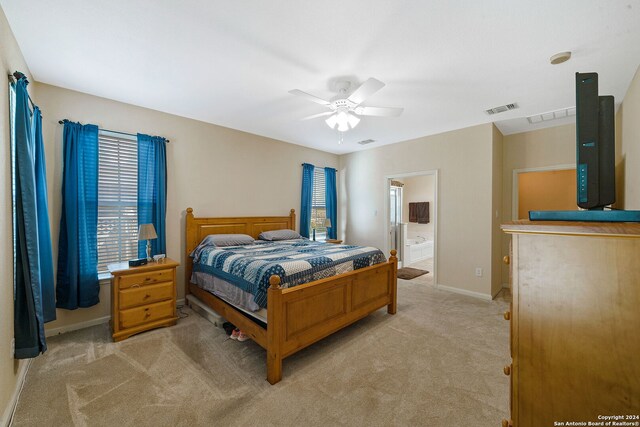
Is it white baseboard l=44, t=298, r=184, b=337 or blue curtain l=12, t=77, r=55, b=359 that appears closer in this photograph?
blue curtain l=12, t=77, r=55, b=359

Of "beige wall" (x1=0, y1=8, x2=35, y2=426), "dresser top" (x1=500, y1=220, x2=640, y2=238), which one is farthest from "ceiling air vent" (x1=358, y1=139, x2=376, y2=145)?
"beige wall" (x1=0, y1=8, x2=35, y2=426)

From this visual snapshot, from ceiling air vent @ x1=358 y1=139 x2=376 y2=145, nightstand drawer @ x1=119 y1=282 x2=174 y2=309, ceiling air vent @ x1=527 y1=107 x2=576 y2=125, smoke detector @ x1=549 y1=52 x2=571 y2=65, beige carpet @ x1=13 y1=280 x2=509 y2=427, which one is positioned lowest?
beige carpet @ x1=13 y1=280 x2=509 y2=427

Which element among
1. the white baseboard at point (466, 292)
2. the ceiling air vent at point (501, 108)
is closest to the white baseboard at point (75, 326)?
the white baseboard at point (466, 292)

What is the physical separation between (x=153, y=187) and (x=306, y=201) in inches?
103

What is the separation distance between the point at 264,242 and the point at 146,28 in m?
2.82

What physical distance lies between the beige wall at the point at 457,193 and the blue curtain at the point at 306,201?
137 centimetres

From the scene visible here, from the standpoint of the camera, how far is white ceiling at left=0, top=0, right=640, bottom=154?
67.3 inches

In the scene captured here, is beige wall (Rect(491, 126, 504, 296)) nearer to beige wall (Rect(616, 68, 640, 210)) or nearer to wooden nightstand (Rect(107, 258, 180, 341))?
beige wall (Rect(616, 68, 640, 210))

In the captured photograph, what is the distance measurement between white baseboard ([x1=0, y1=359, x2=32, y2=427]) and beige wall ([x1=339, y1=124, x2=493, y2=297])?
15.9ft

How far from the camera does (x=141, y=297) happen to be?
276 cm

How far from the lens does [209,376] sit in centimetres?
207

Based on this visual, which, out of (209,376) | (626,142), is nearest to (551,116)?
(626,142)

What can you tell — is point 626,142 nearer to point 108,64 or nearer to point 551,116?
point 551,116

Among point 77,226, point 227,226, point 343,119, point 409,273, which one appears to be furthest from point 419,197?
point 77,226
